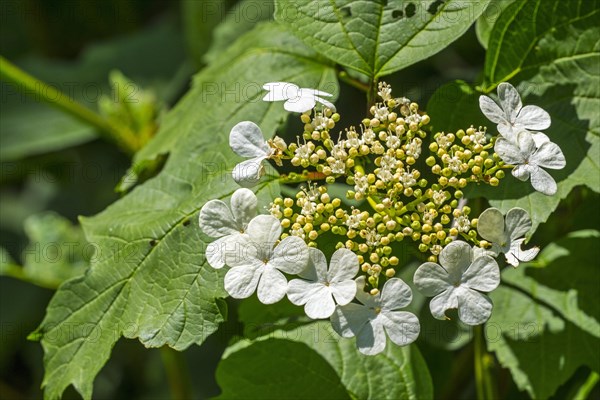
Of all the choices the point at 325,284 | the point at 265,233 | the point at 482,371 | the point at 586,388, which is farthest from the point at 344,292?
the point at 586,388

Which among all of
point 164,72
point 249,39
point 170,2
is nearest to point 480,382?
point 249,39

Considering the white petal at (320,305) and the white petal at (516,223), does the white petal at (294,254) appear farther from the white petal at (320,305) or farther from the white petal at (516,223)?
the white petal at (516,223)

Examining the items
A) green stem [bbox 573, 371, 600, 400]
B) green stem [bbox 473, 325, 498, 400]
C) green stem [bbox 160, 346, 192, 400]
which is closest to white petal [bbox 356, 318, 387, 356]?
green stem [bbox 473, 325, 498, 400]

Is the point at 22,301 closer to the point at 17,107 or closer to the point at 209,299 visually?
the point at 17,107

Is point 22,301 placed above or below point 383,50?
below

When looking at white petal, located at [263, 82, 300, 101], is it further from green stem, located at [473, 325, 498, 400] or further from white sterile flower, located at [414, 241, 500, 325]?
green stem, located at [473, 325, 498, 400]

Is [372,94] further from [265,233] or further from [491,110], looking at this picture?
[265,233]
